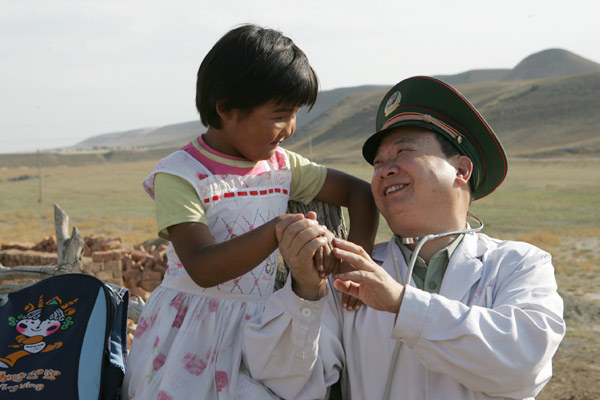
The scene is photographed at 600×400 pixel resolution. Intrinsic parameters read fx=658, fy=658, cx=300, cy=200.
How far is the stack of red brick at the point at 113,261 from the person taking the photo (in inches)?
342

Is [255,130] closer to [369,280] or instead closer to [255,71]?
[255,71]

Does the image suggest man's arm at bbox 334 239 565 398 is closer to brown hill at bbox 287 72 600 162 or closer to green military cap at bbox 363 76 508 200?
green military cap at bbox 363 76 508 200

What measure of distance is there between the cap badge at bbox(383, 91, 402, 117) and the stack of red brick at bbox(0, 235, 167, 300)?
20.0ft

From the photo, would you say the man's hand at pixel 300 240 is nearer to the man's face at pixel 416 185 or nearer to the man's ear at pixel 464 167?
the man's face at pixel 416 185

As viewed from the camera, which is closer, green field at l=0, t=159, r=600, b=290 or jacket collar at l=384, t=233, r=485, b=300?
jacket collar at l=384, t=233, r=485, b=300

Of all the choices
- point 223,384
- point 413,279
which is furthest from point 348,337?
point 223,384

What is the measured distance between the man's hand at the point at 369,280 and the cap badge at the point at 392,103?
0.86 metres

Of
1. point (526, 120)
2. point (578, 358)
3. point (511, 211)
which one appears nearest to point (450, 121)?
point (578, 358)

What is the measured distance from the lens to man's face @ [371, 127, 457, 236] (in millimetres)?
2604

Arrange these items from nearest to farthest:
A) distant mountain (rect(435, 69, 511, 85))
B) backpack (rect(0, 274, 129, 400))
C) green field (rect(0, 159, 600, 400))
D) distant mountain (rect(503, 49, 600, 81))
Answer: backpack (rect(0, 274, 129, 400)) < green field (rect(0, 159, 600, 400)) < distant mountain (rect(503, 49, 600, 81)) < distant mountain (rect(435, 69, 511, 85))

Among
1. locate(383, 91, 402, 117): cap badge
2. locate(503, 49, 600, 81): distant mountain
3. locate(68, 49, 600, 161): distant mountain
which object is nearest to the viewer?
locate(383, 91, 402, 117): cap badge

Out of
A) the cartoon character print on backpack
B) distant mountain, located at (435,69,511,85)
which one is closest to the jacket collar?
the cartoon character print on backpack

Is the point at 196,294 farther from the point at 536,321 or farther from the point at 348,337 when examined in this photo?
the point at 536,321

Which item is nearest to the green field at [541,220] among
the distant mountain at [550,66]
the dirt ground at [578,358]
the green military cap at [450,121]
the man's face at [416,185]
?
the dirt ground at [578,358]
